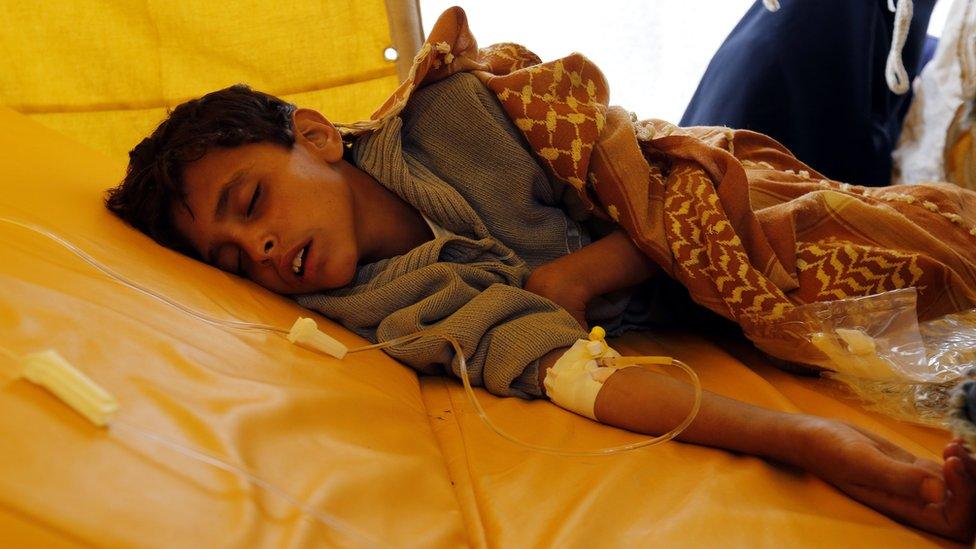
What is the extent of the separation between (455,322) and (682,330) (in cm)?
44

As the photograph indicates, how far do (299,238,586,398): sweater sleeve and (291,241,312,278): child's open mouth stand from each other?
5cm

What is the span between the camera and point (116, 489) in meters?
0.41

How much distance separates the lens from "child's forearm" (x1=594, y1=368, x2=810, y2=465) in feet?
2.27

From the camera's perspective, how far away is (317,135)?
3.67 feet

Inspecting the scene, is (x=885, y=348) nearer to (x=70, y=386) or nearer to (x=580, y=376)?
(x=580, y=376)

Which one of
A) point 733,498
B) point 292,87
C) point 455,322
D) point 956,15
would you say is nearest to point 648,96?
point 956,15

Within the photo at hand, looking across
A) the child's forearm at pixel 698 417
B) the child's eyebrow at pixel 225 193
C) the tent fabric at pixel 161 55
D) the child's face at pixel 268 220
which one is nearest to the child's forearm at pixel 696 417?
the child's forearm at pixel 698 417

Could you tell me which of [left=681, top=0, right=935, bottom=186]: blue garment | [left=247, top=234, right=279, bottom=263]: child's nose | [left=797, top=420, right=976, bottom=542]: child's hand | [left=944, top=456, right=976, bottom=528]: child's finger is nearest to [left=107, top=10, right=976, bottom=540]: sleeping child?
[left=247, top=234, right=279, bottom=263]: child's nose

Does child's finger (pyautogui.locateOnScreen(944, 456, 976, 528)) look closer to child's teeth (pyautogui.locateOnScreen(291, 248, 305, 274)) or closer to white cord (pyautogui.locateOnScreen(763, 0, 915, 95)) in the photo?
child's teeth (pyautogui.locateOnScreen(291, 248, 305, 274))

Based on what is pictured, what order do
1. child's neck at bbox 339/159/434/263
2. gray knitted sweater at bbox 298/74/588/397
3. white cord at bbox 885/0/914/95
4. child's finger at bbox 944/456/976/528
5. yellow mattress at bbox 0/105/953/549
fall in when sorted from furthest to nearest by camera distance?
white cord at bbox 885/0/914/95
child's neck at bbox 339/159/434/263
gray knitted sweater at bbox 298/74/588/397
child's finger at bbox 944/456/976/528
yellow mattress at bbox 0/105/953/549

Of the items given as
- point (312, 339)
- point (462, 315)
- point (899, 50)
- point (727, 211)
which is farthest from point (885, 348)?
point (899, 50)

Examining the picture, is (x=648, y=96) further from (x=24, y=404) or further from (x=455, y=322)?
(x=24, y=404)

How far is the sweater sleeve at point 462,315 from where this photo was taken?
2.91 ft

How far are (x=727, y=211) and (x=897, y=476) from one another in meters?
0.46
